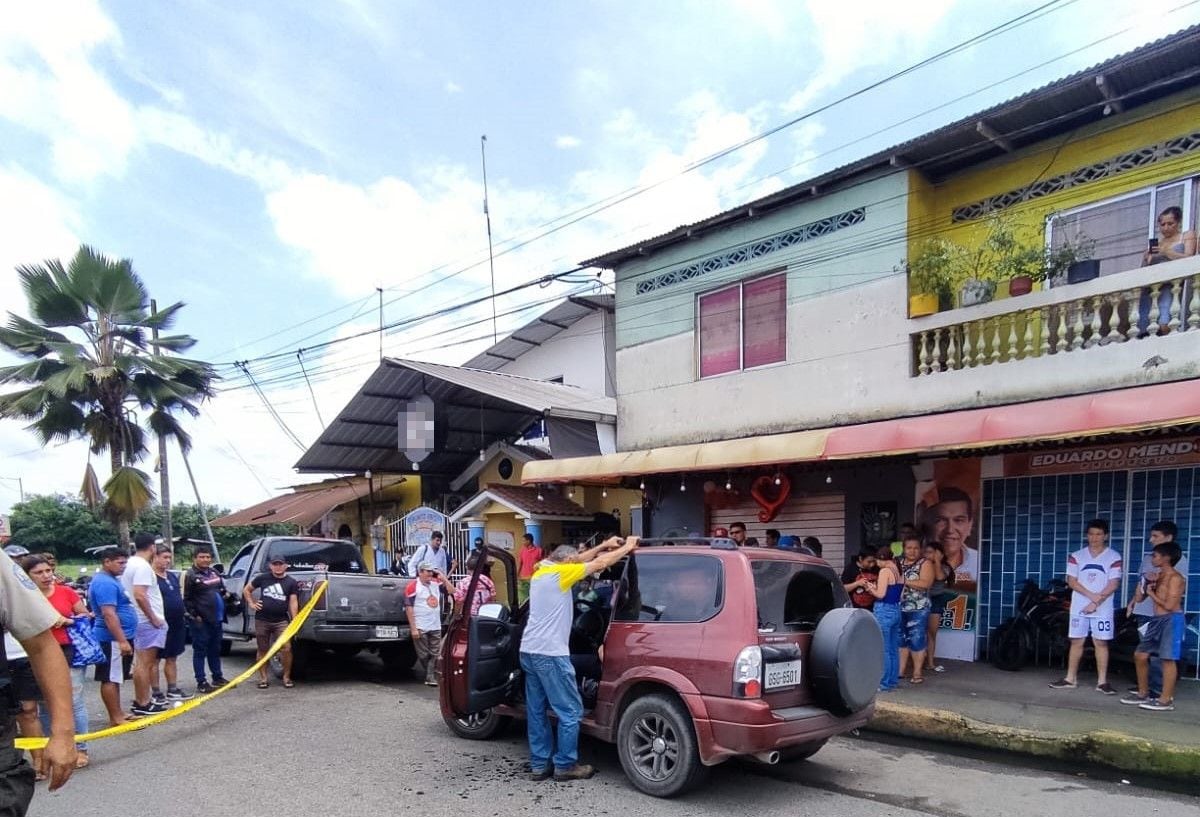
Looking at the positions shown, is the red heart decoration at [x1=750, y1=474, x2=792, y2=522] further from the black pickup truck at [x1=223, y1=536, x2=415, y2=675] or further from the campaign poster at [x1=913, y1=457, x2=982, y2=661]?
the black pickup truck at [x1=223, y1=536, x2=415, y2=675]

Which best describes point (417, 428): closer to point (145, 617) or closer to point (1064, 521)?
point (145, 617)

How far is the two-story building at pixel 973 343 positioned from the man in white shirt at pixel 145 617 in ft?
18.8

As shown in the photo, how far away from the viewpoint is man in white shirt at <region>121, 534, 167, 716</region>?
281 inches

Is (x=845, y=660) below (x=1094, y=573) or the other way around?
below

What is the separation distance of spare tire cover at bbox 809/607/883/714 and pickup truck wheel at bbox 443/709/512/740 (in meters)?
2.67

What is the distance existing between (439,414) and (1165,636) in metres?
12.4

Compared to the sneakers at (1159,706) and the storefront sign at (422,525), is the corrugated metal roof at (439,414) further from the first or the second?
the sneakers at (1159,706)

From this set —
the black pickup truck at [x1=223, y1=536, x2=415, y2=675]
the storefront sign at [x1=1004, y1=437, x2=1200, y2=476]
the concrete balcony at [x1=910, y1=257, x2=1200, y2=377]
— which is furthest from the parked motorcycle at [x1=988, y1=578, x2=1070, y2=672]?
the black pickup truck at [x1=223, y1=536, x2=415, y2=675]

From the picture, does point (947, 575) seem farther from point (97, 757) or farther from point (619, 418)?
→ point (97, 757)

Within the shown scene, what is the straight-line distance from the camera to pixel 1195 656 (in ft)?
25.4

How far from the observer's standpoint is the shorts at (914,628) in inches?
324

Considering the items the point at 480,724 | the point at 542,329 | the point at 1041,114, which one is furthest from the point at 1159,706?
the point at 542,329

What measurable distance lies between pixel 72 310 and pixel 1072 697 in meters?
17.9

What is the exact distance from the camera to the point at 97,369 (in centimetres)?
1551
